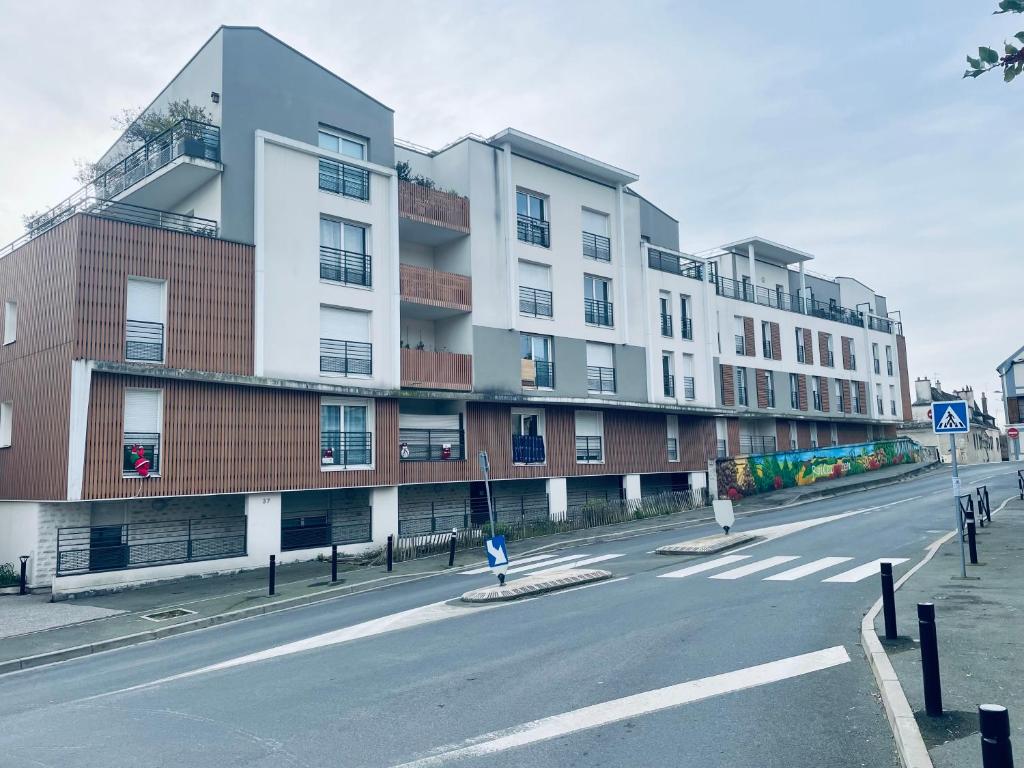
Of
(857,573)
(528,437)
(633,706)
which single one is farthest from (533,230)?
(633,706)

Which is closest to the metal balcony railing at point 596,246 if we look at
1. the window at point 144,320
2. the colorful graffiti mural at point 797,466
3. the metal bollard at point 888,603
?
the colorful graffiti mural at point 797,466

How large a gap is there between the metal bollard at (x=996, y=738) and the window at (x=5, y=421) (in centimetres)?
2317

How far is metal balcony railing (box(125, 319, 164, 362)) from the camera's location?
1939 cm

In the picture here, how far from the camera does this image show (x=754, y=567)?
15688mm

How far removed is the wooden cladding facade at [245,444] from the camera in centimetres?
1866

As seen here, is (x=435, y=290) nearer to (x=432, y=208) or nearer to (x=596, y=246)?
(x=432, y=208)

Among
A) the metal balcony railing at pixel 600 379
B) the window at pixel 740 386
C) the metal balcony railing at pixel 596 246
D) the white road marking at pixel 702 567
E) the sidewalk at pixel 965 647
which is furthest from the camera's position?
the window at pixel 740 386

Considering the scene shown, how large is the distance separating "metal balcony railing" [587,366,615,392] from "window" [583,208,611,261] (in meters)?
4.53

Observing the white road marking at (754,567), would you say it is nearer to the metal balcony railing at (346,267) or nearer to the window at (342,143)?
the metal balcony railing at (346,267)

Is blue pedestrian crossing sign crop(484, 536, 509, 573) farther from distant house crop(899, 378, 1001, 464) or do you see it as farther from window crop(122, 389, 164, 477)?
distant house crop(899, 378, 1001, 464)

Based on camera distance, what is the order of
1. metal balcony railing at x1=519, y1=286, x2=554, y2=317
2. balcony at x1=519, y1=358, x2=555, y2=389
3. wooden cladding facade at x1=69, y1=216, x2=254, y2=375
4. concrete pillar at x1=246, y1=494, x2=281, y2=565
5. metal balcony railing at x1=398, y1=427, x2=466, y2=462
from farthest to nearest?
1. metal balcony railing at x1=519, y1=286, x2=554, y2=317
2. balcony at x1=519, y1=358, x2=555, y2=389
3. metal balcony railing at x1=398, y1=427, x2=466, y2=462
4. concrete pillar at x1=246, y1=494, x2=281, y2=565
5. wooden cladding facade at x1=69, y1=216, x2=254, y2=375

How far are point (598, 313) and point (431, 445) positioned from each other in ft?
31.9

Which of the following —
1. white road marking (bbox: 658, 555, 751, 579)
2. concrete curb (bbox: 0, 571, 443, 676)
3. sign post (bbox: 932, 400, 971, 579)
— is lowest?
concrete curb (bbox: 0, 571, 443, 676)

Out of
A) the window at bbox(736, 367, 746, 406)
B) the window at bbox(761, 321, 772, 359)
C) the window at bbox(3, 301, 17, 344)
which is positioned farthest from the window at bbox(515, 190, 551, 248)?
the window at bbox(761, 321, 772, 359)
